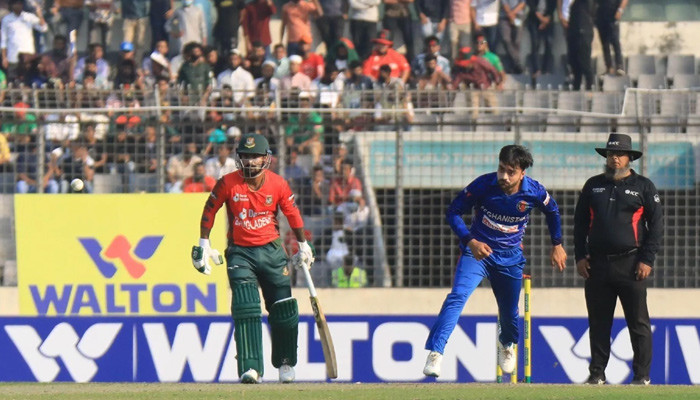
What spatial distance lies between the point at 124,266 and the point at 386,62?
22.1 feet

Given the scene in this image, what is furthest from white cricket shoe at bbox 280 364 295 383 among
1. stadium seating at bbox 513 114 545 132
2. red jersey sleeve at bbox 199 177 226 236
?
stadium seating at bbox 513 114 545 132

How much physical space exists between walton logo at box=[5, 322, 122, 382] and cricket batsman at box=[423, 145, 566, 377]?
13.2 feet

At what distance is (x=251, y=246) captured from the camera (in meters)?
10.1

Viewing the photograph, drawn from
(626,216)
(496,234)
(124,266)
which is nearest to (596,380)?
(626,216)

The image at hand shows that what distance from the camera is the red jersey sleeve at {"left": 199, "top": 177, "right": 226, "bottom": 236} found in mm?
10062

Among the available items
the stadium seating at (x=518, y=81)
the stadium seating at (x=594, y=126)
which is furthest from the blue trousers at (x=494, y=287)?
the stadium seating at (x=518, y=81)

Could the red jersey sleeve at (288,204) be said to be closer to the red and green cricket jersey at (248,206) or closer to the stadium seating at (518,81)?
the red and green cricket jersey at (248,206)

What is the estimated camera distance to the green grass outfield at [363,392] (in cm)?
868

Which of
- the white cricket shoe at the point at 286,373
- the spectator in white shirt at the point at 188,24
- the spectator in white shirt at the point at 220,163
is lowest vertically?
the white cricket shoe at the point at 286,373

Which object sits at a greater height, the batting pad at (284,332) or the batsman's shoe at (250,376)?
the batting pad at (284,332)

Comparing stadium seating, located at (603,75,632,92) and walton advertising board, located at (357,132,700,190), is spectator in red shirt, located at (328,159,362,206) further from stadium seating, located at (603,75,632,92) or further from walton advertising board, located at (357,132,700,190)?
stadium seating, located at (603,75,632,92)

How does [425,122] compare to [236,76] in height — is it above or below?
below

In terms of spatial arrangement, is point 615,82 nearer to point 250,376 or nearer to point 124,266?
point 124,266

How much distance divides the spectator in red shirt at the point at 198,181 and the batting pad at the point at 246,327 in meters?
2.87
